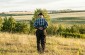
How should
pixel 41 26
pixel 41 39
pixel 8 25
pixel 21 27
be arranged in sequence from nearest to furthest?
pixel 41 26 < pixel 41 39 < pixel 21 27 < pixel 8 25

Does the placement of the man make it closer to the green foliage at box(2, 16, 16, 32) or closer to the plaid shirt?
the plaid shirt

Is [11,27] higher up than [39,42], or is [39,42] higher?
[39,42]

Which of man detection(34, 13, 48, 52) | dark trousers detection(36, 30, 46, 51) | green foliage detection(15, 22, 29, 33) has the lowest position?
green foliage detection(15, 22, 29, 33)

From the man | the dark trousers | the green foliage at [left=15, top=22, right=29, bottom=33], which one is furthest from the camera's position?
the green foliage at [left=15, top=22, right=29, bottom=33]

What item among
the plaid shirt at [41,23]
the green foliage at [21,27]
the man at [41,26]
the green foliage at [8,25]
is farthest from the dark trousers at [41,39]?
the green foliage at [8,25]

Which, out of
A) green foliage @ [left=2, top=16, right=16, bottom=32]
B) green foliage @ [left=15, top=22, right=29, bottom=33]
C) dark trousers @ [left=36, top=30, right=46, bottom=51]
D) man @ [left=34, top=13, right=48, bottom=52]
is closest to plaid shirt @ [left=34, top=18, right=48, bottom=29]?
man @ [left=34, top=13, right=48, bottom=52]

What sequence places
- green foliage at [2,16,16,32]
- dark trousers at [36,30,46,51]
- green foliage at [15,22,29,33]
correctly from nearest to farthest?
dark trousers at [36,30,46,51] < green foliage at [15,22,29,33] < green foliage at [2,16,16,32]

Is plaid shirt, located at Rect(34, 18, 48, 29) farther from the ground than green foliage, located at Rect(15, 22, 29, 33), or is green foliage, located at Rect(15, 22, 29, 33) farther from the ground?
plaid shirt, located at Rect(34, 18, 48, 29)

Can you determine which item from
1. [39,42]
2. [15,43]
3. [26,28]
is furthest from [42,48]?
[26,28]

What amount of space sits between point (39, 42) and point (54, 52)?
0.87 m

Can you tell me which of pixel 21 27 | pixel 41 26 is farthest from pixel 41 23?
pixel 21 27

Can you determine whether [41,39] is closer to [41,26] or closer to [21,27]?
[41,26]

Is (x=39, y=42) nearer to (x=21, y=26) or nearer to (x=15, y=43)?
(x=15, y=43)

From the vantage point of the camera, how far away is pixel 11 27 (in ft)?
208
